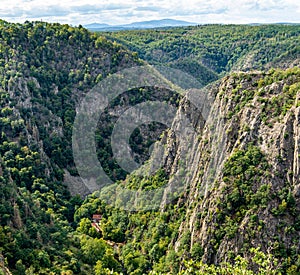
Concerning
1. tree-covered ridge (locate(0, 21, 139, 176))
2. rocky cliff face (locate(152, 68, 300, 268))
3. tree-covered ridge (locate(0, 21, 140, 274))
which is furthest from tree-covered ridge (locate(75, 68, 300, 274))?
tree-covered ridge (locate(0, 21, 139, 176))

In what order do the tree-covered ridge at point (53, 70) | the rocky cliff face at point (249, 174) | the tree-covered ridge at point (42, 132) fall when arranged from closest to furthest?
A: 1. the rocky cliff face at point (249, 174)
2. the tree-covered ridge at point (42, 132)
3. the tree-covered ridge at point (53, 70)

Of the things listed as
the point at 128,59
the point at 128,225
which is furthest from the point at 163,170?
the point at 128,59

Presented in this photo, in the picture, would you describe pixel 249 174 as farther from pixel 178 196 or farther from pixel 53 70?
pixel 53 70

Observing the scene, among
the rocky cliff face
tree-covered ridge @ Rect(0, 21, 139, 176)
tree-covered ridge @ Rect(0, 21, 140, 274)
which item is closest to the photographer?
the rocky cliff face

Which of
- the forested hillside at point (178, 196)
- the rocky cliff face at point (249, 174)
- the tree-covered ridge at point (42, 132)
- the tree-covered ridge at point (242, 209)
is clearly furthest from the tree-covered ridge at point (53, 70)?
the rocky cliff face at point (249, 174)

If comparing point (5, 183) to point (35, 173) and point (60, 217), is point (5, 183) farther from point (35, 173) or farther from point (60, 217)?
point (35, 173)

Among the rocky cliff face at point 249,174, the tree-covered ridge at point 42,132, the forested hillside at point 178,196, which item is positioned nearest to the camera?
the rocky cliff face at point 249,174

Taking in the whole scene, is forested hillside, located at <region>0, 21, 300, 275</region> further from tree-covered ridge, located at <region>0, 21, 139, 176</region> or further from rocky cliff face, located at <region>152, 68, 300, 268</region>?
tree-covered ridge, located at <region>0, 21, 139, 176</region>

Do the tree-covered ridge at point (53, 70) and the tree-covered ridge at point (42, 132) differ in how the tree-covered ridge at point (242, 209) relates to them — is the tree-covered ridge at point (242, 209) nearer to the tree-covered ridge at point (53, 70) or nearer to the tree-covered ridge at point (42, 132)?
the tree-covered ridge at point (42, 132)
